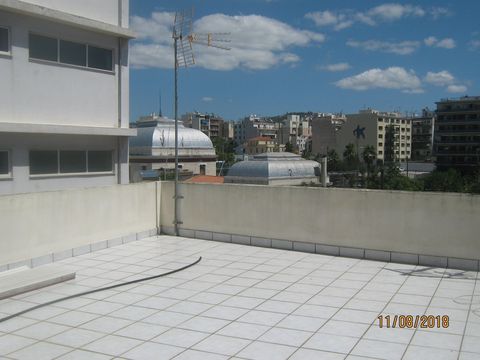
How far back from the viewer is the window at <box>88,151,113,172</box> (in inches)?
428

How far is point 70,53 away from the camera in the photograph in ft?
32.9

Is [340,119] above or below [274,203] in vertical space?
above

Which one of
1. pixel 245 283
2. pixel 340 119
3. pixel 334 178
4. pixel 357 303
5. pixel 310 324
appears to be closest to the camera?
pixel 310 324

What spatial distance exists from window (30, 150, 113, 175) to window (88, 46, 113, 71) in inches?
73.1

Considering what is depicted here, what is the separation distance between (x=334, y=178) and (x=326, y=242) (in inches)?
1806

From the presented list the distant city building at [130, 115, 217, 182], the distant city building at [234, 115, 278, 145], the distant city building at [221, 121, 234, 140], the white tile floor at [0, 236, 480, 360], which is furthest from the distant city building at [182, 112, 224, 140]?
the white tile floor at [0, 236, 480, 360]

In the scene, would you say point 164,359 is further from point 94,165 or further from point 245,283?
point 94,165

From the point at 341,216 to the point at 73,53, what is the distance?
6230 mm

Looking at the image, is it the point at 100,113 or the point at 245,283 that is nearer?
the point at 245,283

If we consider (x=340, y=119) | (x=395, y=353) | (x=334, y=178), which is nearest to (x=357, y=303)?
(x=395, y=353)

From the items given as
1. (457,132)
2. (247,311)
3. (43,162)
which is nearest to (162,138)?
(43,162)

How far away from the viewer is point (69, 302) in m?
5.92

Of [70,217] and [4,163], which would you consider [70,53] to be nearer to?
[4,163]
